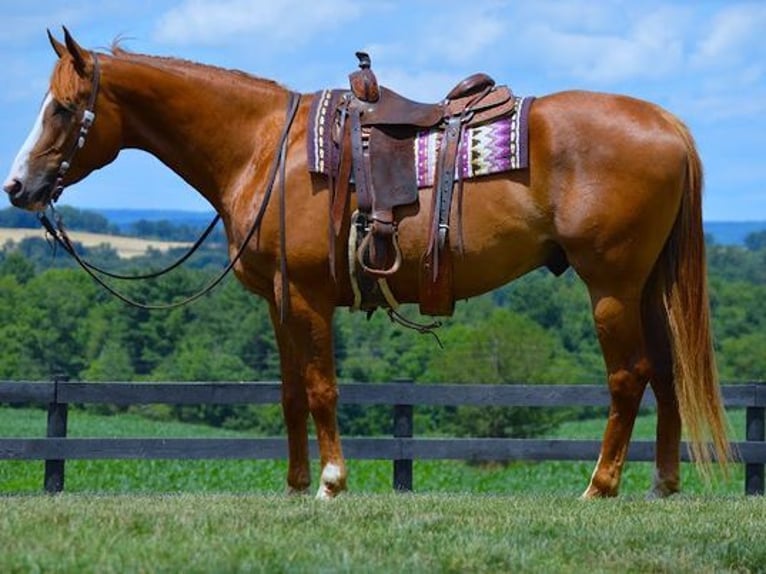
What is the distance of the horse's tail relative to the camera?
8.21m

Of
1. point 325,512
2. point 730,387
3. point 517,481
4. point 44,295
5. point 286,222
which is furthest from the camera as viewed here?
point 44,295

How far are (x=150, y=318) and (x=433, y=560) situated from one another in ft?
166

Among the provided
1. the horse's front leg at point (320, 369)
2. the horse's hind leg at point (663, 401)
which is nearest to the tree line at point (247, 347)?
the horse's hind leg at point (663, 401)

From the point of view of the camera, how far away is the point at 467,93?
8.45 metres

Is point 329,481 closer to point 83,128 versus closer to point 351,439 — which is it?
point 83,128

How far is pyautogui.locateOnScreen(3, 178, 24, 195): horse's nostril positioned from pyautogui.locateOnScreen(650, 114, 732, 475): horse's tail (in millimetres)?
3695

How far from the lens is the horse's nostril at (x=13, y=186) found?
8195 mm

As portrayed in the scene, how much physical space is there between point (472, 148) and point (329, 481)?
6.69 feet

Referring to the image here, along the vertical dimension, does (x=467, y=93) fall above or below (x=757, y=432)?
above

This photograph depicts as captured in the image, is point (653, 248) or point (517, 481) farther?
point (517, 481)

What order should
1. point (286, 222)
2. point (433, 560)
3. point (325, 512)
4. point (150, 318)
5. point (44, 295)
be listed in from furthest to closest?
1. point (150, 318)
2. point (44, 295)
3. point (286, 222)
4. point (325, 512)
5. point (433, 560)

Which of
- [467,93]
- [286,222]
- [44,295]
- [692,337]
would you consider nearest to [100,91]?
[286,222]

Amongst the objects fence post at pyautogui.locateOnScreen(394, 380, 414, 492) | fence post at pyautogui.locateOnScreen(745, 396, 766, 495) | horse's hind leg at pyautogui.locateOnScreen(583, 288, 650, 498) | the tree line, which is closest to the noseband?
horse's hind leg at pyautogui.locateOnScreen(583, 288, 650, 498)

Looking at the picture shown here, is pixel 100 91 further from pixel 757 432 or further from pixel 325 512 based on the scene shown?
pixel 757 432
